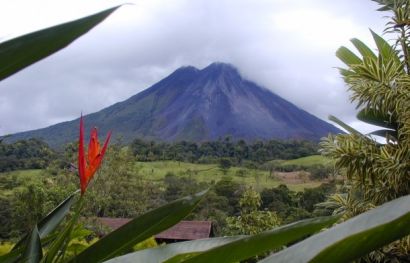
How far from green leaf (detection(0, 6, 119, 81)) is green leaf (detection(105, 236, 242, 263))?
0.21 m

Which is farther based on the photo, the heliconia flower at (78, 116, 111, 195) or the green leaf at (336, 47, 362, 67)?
the green leaf at (336, 47, 362, 67)

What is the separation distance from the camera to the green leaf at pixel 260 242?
0.34m

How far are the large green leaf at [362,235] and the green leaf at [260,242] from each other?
0.07 metres

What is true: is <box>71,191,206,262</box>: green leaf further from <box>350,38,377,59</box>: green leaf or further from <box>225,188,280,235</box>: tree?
<box>225,188,280,235</box>: tree

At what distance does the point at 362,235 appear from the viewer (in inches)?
9.7

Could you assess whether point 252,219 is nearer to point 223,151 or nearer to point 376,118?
point 376,118

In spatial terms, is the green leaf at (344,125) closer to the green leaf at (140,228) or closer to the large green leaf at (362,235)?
the green leaf at (140,228)

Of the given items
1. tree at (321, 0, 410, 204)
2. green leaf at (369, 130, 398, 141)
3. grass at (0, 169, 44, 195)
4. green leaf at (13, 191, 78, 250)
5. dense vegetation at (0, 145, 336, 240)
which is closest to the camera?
green leaf at (13, 191, 78, 250)

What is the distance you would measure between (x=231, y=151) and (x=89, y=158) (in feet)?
153

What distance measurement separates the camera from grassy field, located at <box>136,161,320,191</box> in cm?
3447

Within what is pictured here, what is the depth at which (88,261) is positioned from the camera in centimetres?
43

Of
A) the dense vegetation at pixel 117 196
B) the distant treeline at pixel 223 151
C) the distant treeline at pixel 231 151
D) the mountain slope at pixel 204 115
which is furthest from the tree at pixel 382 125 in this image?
the mountain slope at pixel 204 115

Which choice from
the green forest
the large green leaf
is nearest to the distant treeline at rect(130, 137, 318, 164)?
the green forest

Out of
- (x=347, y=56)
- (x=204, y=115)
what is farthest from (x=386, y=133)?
(x=204, y=115)
